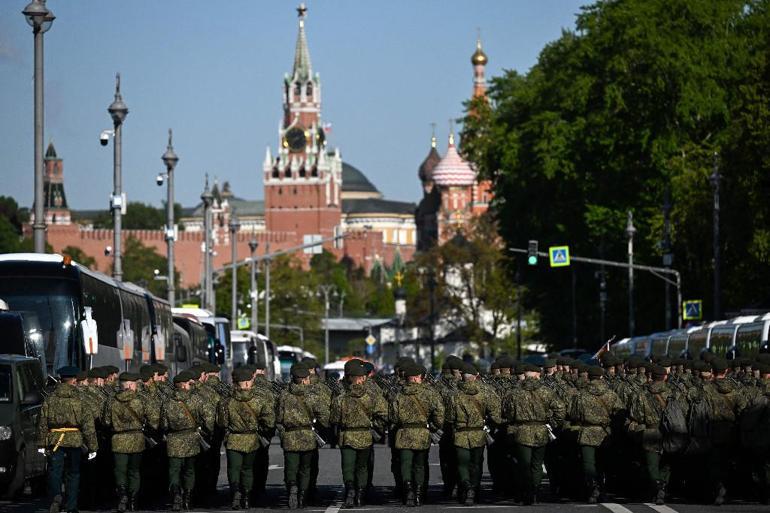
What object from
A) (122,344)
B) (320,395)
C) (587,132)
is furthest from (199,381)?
(587,132)

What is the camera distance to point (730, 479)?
876 inches

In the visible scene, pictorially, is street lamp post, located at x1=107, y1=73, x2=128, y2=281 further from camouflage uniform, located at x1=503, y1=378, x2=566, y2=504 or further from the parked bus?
camouflage uniform, located at x1=503, y1=378, x2=566, y2=504

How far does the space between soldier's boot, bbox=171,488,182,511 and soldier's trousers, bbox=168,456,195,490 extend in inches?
1.5

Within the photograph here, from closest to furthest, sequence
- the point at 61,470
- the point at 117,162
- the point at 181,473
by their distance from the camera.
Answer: the point at 61,470 < the point at 181,473 < the point at 117,162

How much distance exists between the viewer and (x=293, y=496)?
2108 centimetres

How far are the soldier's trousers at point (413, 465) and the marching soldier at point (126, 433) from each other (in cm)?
285

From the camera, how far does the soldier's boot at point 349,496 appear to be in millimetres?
20969

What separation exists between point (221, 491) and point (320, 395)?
382 centimetres

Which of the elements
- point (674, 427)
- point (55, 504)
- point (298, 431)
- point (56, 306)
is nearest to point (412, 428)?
point (298, 431)

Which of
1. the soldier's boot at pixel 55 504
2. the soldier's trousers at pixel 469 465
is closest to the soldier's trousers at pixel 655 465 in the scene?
the soldier's trousers at pixel 469 465

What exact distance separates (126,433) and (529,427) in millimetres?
4409

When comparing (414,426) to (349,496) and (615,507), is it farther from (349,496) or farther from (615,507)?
(615,507)

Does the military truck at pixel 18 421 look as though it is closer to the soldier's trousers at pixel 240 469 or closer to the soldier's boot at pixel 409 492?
the soldier's trousers at pixel 240 469

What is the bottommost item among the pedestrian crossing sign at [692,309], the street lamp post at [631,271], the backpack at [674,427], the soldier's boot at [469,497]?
the soldier's boot at [469,497]
